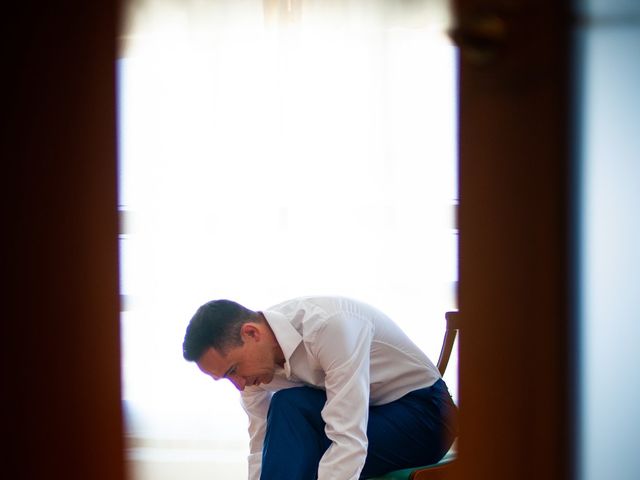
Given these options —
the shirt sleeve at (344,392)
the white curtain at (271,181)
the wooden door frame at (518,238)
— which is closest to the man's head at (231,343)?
the shirt sleeve at (344,392)

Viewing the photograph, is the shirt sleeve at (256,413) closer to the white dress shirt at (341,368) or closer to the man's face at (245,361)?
the white dress shirt at (341,368)

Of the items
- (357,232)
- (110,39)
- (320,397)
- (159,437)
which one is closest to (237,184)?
(357,232)

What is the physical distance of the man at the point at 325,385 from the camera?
1.63 m

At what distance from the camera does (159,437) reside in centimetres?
311

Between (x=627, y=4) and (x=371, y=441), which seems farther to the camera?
(x=371, y=441)

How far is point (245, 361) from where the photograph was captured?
68.6 inches

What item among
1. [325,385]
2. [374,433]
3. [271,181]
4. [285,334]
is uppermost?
[271,181]

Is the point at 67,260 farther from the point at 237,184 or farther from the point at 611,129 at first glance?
the point at 237,184

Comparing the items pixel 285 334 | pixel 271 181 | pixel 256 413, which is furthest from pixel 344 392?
pixel 271 181

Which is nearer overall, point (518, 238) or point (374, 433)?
point (518, 238)

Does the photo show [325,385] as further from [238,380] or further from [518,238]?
[518,238]

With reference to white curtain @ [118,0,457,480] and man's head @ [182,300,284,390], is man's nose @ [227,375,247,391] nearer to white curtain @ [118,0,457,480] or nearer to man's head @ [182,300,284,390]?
man's head @ [182,300,284,390]

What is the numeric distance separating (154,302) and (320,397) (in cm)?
148

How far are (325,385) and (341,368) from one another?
93 mm
